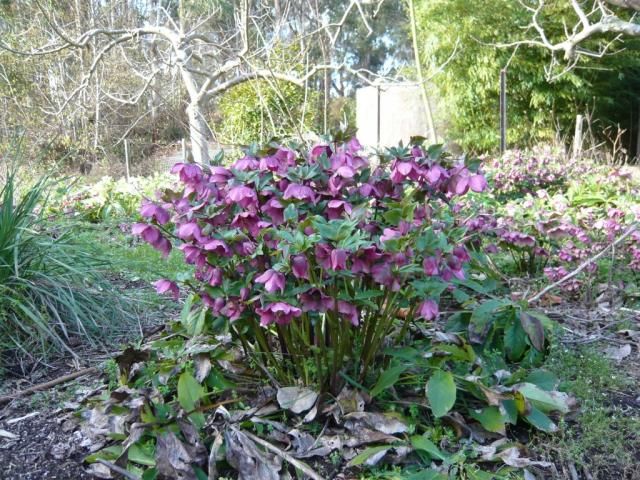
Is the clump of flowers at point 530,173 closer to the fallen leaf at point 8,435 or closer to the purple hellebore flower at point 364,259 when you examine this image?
the purple hellebore flower at point 364,259

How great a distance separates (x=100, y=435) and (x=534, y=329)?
1.28m

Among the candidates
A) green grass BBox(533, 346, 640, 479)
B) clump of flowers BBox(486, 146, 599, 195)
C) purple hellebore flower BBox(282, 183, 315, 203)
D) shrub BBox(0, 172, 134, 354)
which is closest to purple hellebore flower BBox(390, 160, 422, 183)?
purple hellebore flower BBox(282, 183, 315, 203)

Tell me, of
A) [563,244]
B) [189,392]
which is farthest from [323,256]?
[563,244]

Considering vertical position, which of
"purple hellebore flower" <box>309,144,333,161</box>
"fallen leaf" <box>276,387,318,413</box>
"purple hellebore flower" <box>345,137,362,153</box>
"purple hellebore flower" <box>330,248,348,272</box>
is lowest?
"fallen leaf" <box>276,387,318,413</box>

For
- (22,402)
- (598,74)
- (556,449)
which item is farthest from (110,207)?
(598,74)

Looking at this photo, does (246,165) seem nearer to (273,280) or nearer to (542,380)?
(273,280)

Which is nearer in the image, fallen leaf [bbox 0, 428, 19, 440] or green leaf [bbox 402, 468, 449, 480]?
green leaf [bbox 402, 468, 449, 480]

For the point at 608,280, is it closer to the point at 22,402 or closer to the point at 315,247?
the point at 315,247

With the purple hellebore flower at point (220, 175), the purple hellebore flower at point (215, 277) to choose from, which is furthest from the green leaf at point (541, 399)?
the purple hellebore flower at point (220, 175)

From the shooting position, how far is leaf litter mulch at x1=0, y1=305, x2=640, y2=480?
5.39ft

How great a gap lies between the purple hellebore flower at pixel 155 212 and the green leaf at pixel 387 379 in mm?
705

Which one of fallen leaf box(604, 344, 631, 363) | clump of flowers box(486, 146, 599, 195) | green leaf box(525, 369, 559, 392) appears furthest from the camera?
clump of flowers box(486, 146, 599, 195)

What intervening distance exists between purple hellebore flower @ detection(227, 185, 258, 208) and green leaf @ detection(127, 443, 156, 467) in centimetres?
67

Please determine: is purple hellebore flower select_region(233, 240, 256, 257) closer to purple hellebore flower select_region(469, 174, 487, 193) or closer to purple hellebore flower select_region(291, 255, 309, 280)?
purple hellebore flower select_region(291, 255, 309, 280)
